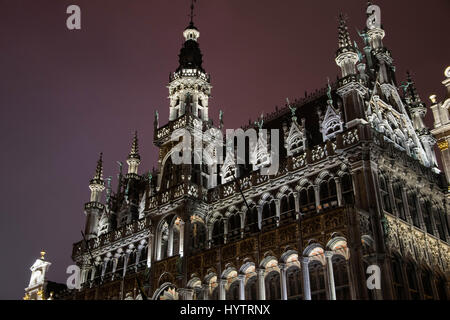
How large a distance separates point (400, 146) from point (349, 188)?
826cm

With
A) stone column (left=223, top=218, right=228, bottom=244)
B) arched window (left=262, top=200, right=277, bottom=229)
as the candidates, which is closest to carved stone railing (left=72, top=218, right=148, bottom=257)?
stone column (left=223, top=218, right=228, bottom=244)

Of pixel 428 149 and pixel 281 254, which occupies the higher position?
pixel 428 149

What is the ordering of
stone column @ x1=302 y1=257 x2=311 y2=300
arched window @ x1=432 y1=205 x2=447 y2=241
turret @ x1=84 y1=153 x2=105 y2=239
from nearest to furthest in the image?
1. stone column @ x1=302 y1=257 x2=311 y2=300
2. arched window @ x1=432 y1=205 x2=447 y2=241
3. turret @ x1=84 y1=153 x2=105 y2=239

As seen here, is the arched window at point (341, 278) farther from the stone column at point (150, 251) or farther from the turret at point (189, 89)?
the turret at point (189, 89)

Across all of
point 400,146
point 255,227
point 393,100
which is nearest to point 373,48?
point 393,100

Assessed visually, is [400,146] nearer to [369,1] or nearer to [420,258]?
[420,258]

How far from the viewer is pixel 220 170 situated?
42.9m

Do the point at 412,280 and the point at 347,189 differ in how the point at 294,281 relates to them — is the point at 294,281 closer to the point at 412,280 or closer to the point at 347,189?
the point at 347,189

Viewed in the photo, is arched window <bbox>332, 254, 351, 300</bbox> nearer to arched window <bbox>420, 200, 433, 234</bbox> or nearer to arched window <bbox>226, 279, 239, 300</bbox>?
arched window <bbox>226, 279, 239, 300</bbox>

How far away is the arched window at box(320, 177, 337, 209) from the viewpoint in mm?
33381

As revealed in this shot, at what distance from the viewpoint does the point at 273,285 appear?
3425 cm

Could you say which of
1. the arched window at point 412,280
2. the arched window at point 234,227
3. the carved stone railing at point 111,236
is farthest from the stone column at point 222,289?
the carved stone railing at point 111,236

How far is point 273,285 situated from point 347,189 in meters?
7.96

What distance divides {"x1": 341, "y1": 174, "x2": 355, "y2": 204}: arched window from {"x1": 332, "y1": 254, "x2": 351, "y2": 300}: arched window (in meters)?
3.61
